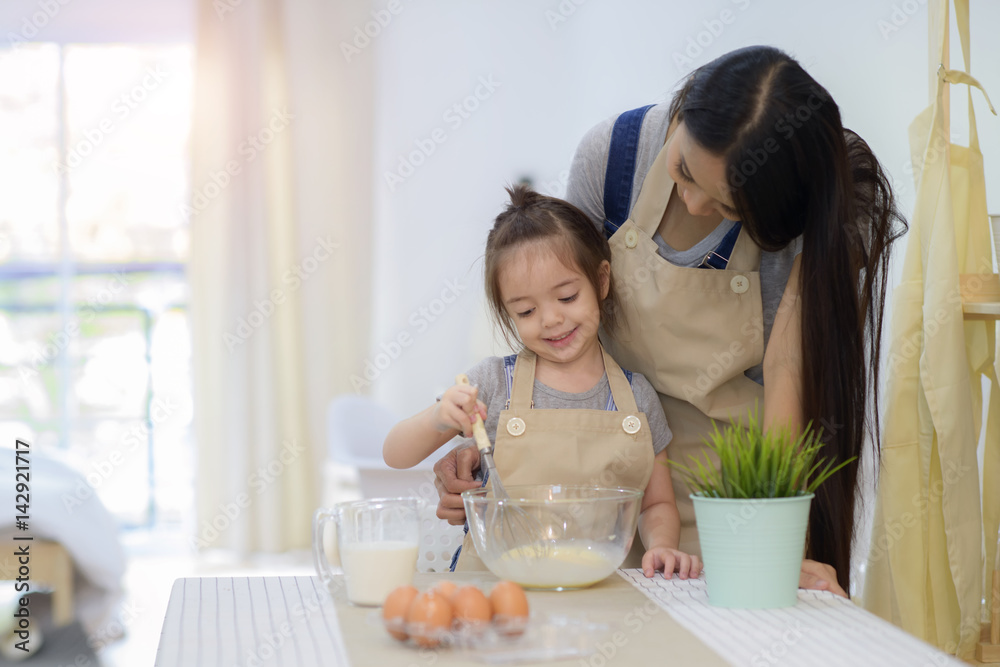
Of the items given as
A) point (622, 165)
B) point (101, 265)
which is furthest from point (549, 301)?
point (101, 265)

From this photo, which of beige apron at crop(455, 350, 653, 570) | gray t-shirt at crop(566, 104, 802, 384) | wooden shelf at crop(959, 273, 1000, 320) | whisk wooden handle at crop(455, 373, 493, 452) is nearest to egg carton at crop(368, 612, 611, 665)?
whisk wooden handle at crop(455, 373, 493, 452)

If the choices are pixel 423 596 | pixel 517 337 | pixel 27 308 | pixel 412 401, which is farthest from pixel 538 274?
pixel 27 308

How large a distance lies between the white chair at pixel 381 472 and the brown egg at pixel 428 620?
729 millimetres

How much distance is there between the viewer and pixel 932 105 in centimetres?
149

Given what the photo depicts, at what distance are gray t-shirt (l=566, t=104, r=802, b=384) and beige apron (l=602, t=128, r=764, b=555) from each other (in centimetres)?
2

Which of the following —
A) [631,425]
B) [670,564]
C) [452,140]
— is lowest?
[670,564]

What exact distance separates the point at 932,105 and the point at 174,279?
3200 millimetres

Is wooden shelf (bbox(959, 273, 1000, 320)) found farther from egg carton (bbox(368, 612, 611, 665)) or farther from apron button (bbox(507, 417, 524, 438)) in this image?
egg carton (bbox(368, 612, 611, 665))

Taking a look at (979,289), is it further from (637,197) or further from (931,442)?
(637,197)

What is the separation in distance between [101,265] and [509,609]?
11.8ft

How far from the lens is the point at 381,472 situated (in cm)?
223

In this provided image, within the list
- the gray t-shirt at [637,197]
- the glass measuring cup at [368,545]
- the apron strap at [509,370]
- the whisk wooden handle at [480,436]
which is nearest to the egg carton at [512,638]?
the glass measuring cup at [368,545]

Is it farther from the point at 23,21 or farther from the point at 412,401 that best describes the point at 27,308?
the point at 412,401

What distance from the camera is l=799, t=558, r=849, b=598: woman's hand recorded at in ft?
2.82
